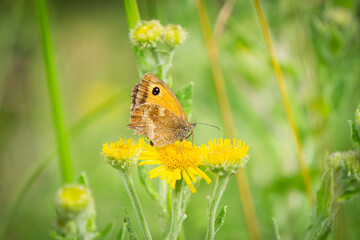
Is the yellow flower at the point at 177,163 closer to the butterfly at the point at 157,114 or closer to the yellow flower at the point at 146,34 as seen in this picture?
the butterfly at the point at 157,114

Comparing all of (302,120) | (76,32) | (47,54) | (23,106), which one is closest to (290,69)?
(302,120)

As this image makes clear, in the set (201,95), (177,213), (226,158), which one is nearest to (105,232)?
(177,213)

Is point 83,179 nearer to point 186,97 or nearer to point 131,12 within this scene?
point 186,97

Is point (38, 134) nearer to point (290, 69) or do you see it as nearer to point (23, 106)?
point (23, 106)

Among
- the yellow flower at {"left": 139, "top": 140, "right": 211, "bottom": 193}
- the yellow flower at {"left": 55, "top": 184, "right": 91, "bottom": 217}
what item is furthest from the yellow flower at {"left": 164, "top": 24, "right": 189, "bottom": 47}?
the yellow flower at {"left": 55, "top": 184, "right": 91, "bottom": 217}

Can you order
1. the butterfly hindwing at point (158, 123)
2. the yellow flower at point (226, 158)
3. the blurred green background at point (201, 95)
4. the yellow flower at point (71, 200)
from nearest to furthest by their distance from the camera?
the yellow flower at point (71, 200), the yellow flower at point (226, 158), the butterfly hindwing at point (158, 123), the blurred green background at point (201, 95)

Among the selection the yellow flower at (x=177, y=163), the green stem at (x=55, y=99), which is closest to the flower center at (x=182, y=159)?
the yellow flower at (x=177, y=163)

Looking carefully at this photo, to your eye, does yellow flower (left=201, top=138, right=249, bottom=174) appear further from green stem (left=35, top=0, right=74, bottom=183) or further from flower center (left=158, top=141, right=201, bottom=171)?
green stem (left=35, top=0, right=74, bottom=183)
